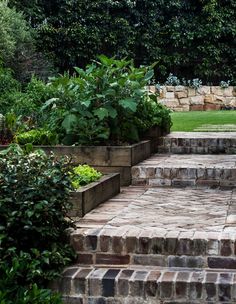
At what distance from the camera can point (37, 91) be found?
9.73m

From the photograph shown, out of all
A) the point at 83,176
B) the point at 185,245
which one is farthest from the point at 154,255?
the point at 83,176

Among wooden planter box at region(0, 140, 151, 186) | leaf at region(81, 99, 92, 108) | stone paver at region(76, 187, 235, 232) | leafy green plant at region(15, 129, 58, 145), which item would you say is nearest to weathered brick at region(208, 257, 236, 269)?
stone paver at region(76, 187, 235, 232)

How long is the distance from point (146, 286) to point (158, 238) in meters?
0.36

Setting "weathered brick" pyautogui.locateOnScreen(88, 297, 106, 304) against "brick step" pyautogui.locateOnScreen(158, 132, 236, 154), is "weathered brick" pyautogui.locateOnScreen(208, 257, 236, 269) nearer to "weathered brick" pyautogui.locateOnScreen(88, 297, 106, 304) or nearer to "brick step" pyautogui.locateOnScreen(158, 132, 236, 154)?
"weathered brick" pyautogui.locateOnScreen(88, 297, 106, 304)

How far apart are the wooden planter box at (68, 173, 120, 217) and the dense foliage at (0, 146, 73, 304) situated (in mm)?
412

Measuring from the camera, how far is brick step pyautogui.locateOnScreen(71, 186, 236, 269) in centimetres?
369

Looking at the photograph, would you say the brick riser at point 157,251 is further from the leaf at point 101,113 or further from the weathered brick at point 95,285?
the leaf at point 101,113

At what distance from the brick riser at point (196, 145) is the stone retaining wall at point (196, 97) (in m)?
9.83

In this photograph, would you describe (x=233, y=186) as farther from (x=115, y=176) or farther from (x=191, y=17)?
(x=191, y=17)

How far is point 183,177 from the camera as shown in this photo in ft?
19.3

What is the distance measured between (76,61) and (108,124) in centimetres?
1288

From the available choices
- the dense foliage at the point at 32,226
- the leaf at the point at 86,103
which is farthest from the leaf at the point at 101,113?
the dense foliage at the point at 32,226

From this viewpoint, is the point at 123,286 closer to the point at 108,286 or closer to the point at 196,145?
the point at 108,286

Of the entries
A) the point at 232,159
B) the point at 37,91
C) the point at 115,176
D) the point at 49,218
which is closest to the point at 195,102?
the point at 37,91
